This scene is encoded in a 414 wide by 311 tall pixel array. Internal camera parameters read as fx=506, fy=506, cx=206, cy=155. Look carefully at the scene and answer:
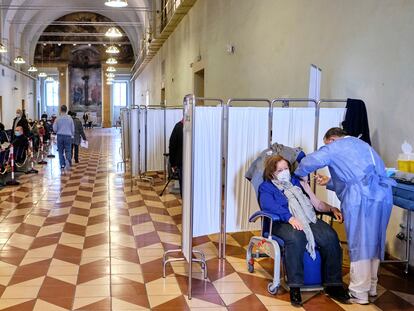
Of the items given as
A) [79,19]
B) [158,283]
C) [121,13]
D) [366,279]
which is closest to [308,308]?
[366,279]

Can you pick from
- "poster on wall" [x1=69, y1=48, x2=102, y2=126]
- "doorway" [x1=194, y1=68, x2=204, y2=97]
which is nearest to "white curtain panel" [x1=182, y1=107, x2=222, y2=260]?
"doorway" [x1=194, y1=68, x2=204, y2=97]

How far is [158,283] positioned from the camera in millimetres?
4223

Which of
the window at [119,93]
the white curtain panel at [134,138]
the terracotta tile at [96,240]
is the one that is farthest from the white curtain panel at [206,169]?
the window at [119,93]

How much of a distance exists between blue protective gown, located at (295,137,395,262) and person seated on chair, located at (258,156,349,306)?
7.5 inches

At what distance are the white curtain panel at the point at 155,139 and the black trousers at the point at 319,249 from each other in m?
5.42

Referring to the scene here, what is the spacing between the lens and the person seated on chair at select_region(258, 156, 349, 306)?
389 cm

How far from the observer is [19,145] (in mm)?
10516

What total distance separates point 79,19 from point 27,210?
96.7ft

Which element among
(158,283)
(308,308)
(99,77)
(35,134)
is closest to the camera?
(308,308)

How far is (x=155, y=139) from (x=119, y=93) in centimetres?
3316

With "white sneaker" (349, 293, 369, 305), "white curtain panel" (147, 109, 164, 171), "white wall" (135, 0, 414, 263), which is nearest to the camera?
"white sneaker" (349, 293, 369, 305)

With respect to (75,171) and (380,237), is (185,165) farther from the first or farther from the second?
(75,171)

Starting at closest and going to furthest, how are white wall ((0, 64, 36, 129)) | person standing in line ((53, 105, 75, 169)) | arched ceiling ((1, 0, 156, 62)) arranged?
person standing in line ((53, 105, 75, 169)), white wall ((0, 64, 36, 129)), arched ceiling ((1, 0, 156, 62))

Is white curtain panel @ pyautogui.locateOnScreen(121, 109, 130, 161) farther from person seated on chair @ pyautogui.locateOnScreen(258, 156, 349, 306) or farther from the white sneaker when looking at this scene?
the white sneaker
